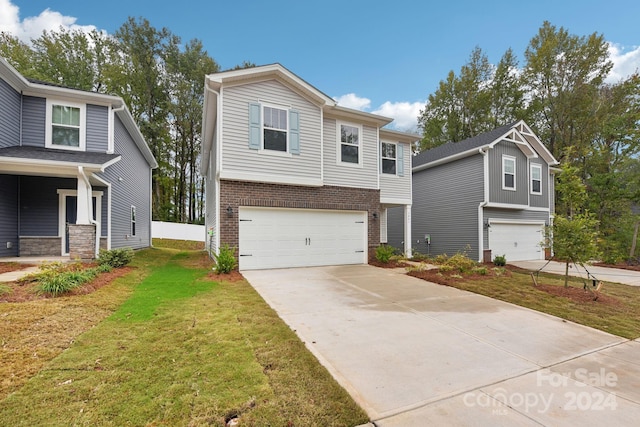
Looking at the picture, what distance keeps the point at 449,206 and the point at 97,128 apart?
1531cm

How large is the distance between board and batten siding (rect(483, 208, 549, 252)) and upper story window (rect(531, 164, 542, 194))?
116 centimetres

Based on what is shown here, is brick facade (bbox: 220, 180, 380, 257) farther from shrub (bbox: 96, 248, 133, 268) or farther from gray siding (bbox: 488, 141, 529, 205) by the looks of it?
gray siding (bbox: 488, 141, 529, 205)

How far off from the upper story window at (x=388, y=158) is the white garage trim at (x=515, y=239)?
18.4 ft

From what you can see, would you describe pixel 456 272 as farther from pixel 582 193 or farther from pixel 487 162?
pixel 487 162

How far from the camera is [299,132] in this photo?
370 inches

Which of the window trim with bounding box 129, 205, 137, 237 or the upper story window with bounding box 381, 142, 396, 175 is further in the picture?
the window trim with bounding box 129, 205, 137, 237

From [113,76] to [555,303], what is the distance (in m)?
28.2

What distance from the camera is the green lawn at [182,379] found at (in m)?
2.10

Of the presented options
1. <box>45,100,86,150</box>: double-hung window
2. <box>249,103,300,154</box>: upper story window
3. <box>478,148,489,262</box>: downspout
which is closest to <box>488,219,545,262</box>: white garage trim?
<box>478,148,489,262</box>: downspout

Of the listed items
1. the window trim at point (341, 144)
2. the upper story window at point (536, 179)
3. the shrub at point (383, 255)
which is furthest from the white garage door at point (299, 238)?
the upper story window at point (536, 179)

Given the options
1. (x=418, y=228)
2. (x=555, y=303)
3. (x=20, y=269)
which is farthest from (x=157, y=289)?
(x=418, y=228)

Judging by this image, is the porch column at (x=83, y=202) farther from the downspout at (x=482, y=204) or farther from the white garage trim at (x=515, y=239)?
the white garage trim at (x=515, y=239)

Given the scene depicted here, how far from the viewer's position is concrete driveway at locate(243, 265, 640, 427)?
2.30 metres

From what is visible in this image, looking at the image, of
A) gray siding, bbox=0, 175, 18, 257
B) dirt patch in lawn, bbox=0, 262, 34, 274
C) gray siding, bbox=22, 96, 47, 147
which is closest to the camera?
dirt patch in lawn, bbox=0, 262, 34, 274
